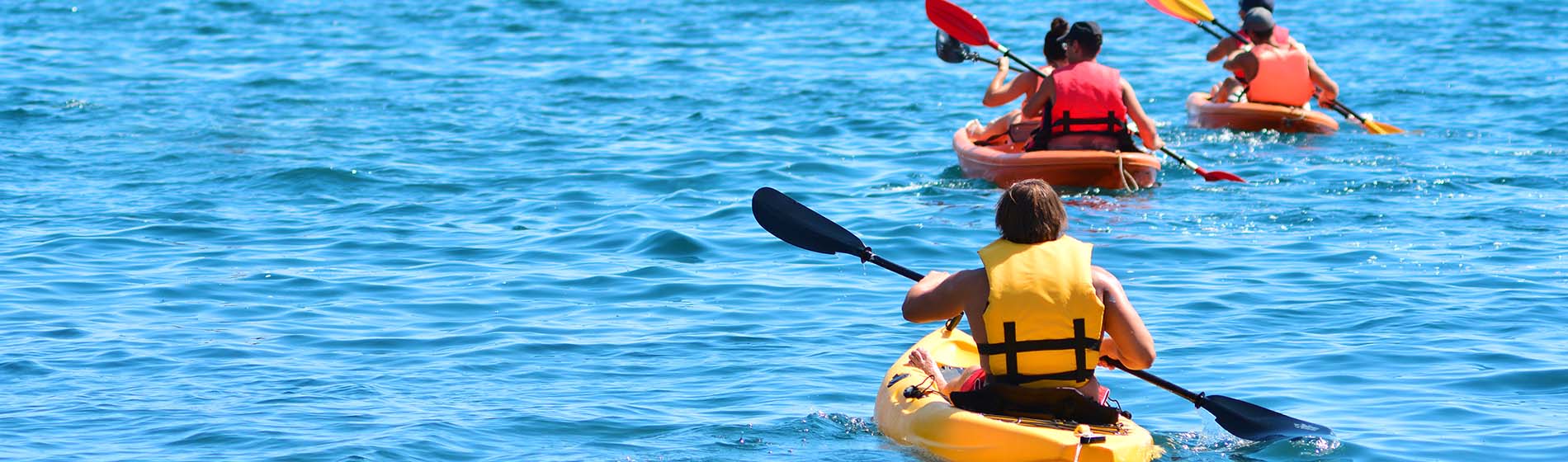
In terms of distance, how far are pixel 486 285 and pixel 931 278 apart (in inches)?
138

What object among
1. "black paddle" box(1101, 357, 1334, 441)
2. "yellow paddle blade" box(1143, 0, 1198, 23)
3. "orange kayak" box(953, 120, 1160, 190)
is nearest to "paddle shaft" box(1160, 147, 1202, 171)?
"orange kayak" box(953, 120, 1160, 190)

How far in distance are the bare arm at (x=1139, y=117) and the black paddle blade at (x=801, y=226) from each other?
4.06 m

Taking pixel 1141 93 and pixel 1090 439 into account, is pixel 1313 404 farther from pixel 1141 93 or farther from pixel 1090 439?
pixel 1141 93

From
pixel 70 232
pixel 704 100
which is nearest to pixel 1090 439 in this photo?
pixel 70 232

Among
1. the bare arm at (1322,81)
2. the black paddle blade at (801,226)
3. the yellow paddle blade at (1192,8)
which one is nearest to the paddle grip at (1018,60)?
the yellow paddle blade at (1192,8)

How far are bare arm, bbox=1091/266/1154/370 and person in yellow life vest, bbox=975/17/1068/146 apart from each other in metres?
4.74

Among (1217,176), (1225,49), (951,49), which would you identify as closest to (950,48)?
(951,49)

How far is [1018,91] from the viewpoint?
33.2 ft

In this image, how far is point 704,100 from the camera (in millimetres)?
14781

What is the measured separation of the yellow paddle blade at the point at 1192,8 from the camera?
12156 millimetres

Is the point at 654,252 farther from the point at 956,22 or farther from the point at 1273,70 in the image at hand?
the point at 1273,70

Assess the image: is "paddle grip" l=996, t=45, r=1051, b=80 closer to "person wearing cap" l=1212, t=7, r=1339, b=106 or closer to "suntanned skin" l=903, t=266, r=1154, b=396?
"person wearing cap" l=1212, t=7, r=1339, b=106

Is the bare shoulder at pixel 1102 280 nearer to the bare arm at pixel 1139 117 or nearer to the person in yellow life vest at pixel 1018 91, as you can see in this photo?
the person in yellow life vest at pixel 1018 91

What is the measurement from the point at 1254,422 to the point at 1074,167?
468 centimetres
